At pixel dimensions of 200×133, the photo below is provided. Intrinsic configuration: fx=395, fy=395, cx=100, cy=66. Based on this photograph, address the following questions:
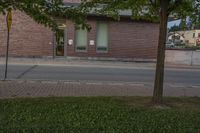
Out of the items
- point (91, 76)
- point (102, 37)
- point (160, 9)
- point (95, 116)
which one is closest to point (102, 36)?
point (102, 37)

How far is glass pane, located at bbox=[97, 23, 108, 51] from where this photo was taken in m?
32.2

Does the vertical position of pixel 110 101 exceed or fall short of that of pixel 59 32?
it falls short

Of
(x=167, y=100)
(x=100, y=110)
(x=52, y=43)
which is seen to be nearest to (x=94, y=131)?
(x=100, y=110)

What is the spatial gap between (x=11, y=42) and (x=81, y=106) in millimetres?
22696

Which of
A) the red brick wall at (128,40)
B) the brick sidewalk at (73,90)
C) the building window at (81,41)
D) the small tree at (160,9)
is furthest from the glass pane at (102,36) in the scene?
the small tree at (160,9)

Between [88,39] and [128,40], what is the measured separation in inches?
131

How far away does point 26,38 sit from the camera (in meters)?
31.0

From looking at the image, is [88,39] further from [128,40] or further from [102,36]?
[128,40]

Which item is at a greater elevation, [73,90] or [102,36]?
[102,36]

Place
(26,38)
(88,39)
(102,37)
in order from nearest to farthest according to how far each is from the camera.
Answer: (26,38) < (88,39) < (102,37)

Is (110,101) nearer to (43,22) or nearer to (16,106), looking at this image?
(16,106)

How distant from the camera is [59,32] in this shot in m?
8.55

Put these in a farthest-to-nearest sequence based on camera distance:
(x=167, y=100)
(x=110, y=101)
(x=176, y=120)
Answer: (x=167, y=100), (x=110, y=101), (x=176, y=120)

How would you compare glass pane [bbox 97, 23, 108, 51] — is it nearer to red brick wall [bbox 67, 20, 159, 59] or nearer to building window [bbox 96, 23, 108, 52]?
building window [bbox 96, 23, 108, 52]
